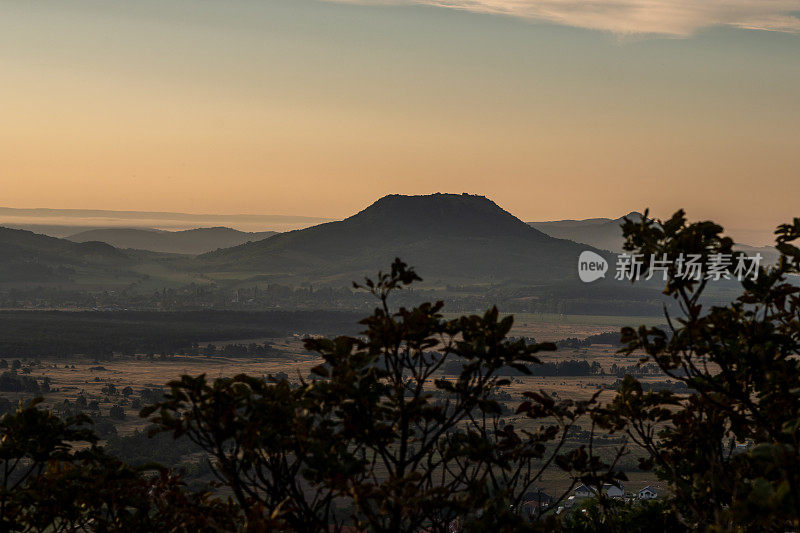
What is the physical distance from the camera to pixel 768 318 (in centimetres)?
700

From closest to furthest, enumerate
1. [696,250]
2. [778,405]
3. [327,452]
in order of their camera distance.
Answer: [327,452], [696,250], [778,405]

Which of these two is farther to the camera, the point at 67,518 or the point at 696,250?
the point at 67,518

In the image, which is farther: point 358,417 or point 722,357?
point 722,357

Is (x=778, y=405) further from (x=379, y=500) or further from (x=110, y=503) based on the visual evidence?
(x=110, y=503)

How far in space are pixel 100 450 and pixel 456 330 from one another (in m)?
3.44

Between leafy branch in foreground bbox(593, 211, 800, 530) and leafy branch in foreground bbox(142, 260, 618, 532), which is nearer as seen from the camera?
leafy branch in foreground bbox(142, 260, 618, 532)

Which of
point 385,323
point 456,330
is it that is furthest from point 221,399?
point 456,330

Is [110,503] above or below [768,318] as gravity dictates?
below

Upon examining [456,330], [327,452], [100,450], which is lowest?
[100,450]

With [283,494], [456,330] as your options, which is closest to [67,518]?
[283,494]

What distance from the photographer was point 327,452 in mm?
5688

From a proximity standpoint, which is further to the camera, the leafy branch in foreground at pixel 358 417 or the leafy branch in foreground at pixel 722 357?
the leafy branch in foreground at pixel 722 357

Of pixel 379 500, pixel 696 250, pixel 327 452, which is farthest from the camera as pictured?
pixel 696 250

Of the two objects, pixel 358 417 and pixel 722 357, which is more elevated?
pixel 722 357
